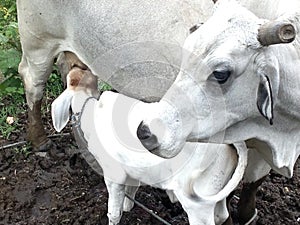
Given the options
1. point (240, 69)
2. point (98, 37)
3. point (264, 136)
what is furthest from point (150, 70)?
point (240, 69)

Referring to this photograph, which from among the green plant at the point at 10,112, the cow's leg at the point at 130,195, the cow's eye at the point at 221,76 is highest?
the cow's eye at the point at 221,76

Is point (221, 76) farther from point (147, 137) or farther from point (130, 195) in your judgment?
point (130, 195)

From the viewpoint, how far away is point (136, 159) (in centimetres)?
252

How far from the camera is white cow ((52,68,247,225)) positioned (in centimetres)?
244

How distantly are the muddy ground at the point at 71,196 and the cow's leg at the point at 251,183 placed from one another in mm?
84

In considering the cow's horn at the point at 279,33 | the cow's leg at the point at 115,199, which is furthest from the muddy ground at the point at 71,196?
the cow's horn at the point at 279,33

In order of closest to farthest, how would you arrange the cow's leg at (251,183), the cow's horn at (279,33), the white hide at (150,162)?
the cow's horn at (279,33) → the white hide at (150,162) → the cow's leg at (251,183)

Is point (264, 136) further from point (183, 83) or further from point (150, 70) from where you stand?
point (150, 70)

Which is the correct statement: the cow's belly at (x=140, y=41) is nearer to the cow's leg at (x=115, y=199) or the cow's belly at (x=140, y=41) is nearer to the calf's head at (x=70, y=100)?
the calf's head at (x=70, y=100)

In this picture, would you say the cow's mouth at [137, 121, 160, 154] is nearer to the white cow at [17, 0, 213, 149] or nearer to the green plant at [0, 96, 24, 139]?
the white cow at [17, 0, 213, 149]

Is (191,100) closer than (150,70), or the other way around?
(191,100)

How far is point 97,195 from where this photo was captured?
332 centimetres

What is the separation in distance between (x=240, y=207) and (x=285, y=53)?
1.10 meters

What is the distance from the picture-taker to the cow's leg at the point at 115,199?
8.91 ft
